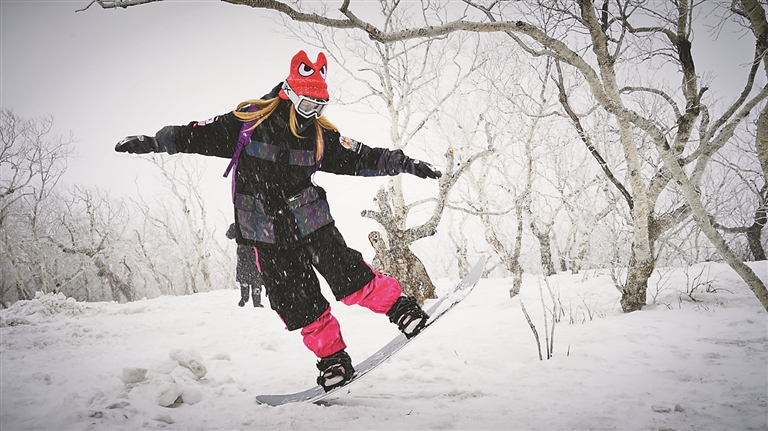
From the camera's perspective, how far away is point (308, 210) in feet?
7.47

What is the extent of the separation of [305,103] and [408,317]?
1561 mm

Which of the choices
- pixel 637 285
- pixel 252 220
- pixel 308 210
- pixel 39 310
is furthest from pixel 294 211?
pixel 39 310

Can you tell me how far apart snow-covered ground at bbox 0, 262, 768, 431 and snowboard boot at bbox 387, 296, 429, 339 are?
16.5 inches

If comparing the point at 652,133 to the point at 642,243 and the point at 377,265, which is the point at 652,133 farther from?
the point at 377,265

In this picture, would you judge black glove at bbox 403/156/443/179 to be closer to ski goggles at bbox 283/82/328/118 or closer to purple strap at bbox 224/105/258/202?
ski goggles at bbox 283/82/328/118

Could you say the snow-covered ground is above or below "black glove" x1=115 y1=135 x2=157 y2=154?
below

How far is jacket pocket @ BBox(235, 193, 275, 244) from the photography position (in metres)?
2.18

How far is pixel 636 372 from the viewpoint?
225 centimetres

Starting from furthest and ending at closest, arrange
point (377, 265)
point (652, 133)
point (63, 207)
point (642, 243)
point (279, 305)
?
point (63, 207) → point (377, 265) → point (642, 243) → point (652, 133) → point (279, 305)

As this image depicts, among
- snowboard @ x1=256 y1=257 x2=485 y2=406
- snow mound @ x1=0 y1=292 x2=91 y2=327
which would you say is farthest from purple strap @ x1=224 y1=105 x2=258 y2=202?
snow mound @ x1=0 y1=292 x2=91 y2=327

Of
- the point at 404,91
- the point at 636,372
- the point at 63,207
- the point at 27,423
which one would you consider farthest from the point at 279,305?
the point at 63,207

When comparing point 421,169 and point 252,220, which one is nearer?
point 252,220

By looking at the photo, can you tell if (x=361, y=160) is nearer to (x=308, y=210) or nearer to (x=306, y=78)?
(x=308, y=210)

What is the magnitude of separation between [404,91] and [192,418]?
7.21 m
